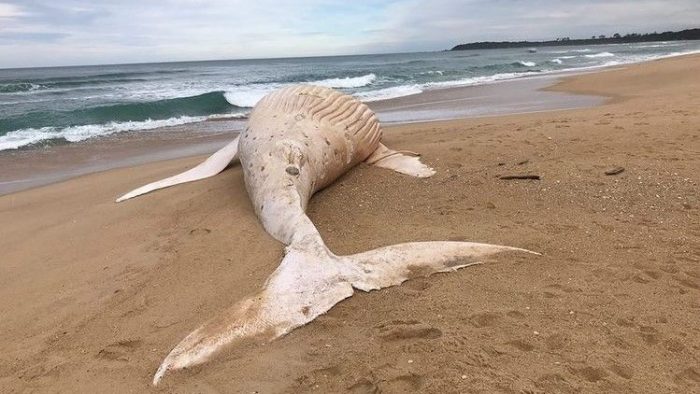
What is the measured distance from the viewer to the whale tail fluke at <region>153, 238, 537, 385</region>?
9.23 feet

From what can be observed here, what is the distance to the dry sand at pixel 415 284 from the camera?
2707 millimetres

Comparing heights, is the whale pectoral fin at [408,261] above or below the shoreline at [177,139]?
above

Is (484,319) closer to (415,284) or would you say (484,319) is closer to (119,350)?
(415,284)

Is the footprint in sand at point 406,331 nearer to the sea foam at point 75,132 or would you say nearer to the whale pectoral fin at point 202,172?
the whale pectoral fin at point 202,172

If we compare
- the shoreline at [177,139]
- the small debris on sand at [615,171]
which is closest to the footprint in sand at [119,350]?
the small debris on sand at [615,171]

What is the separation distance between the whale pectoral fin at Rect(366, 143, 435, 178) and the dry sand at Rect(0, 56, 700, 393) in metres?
0.18

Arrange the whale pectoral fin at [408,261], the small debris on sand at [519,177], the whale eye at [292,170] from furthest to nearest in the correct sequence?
the small debris on sand at [519,177] < the whale eye at [292,170] < the whale pectoral fin at [408,261]

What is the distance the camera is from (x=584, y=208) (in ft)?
15.9

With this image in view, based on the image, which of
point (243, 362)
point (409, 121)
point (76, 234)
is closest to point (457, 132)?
point (409, 121)

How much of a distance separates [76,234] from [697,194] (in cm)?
590

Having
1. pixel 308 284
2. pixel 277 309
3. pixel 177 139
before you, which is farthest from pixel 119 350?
pixel 177 139

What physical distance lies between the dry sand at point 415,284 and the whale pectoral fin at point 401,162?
0.58 feet

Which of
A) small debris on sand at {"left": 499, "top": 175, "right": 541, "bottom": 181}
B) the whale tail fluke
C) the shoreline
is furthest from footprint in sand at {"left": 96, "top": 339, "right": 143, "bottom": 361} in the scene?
the shoreline

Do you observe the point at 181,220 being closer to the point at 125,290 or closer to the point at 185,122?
the point at 125,290
